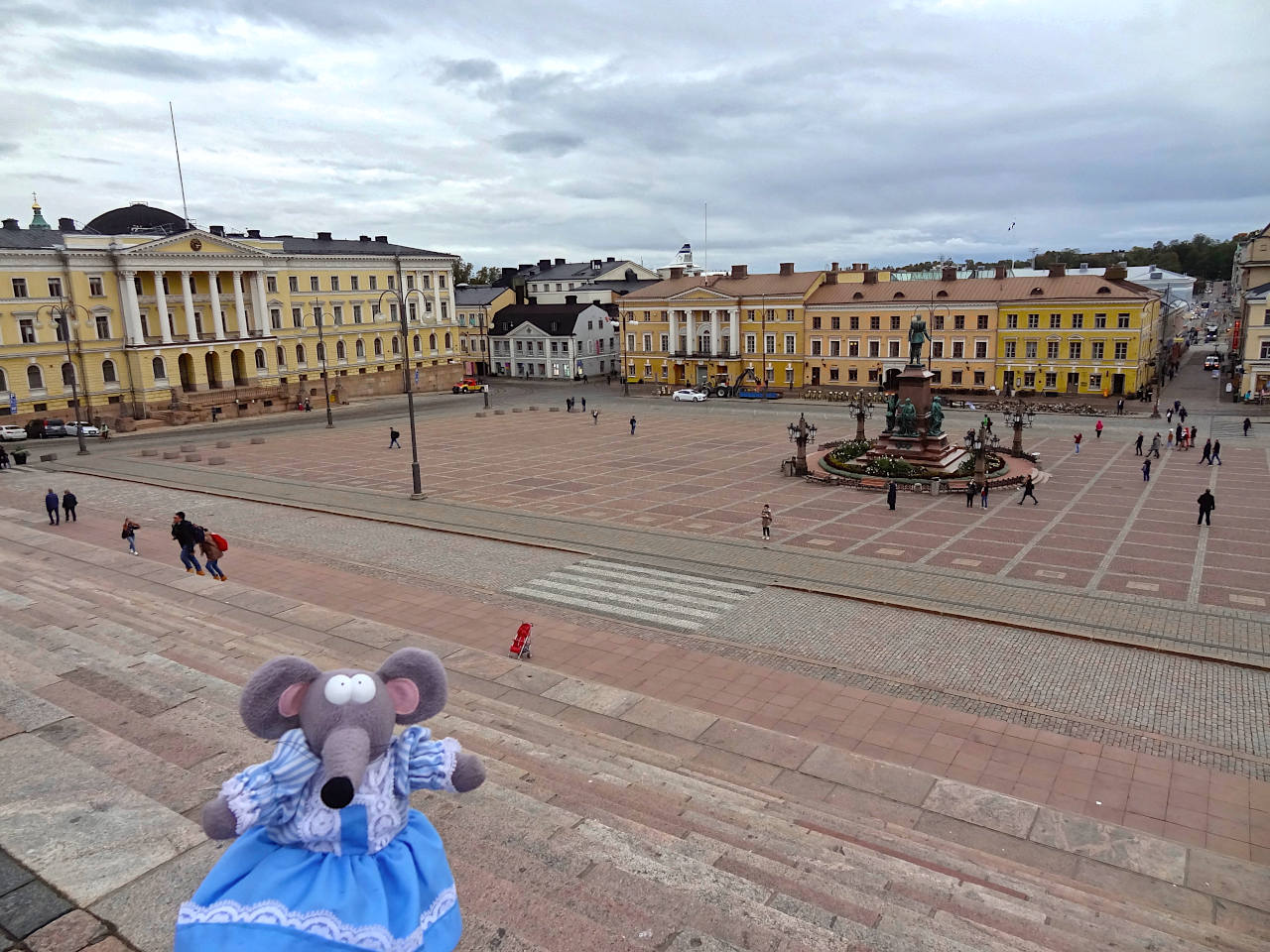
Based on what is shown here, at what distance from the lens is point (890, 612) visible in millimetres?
18125

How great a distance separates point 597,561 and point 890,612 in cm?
783

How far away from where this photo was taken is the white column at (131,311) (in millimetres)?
60594

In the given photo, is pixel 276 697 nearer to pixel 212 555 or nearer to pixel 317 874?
pixel 317 874

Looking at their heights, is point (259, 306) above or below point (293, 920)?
above

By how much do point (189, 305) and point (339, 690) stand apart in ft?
229

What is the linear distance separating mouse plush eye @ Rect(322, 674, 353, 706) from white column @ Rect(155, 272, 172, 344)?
67910 millimetres

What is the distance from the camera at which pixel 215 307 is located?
66.5 m

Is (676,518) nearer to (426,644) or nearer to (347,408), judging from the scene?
(426,644)

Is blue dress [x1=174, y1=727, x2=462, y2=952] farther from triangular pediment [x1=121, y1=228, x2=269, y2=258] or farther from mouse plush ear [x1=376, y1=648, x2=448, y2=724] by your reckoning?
triangular pediment [x1=121, y1=228, x2=269, y2=258]

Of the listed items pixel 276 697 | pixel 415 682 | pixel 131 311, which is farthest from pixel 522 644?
pixel 131 311

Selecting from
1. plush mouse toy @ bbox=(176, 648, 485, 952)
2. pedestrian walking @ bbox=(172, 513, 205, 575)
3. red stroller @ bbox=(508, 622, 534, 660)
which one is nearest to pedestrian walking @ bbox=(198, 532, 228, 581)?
pedestrian walking @ bbox=(172, 513, 205, 575)

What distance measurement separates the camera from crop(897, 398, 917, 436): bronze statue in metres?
34.9

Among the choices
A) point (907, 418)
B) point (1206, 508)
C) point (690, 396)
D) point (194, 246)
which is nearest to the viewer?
point (1206, 508)

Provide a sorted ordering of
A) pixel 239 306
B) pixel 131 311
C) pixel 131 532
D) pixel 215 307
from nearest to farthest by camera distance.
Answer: pixel 131 532
pixel 131 311
pixel 215 307
pixel 239 306
